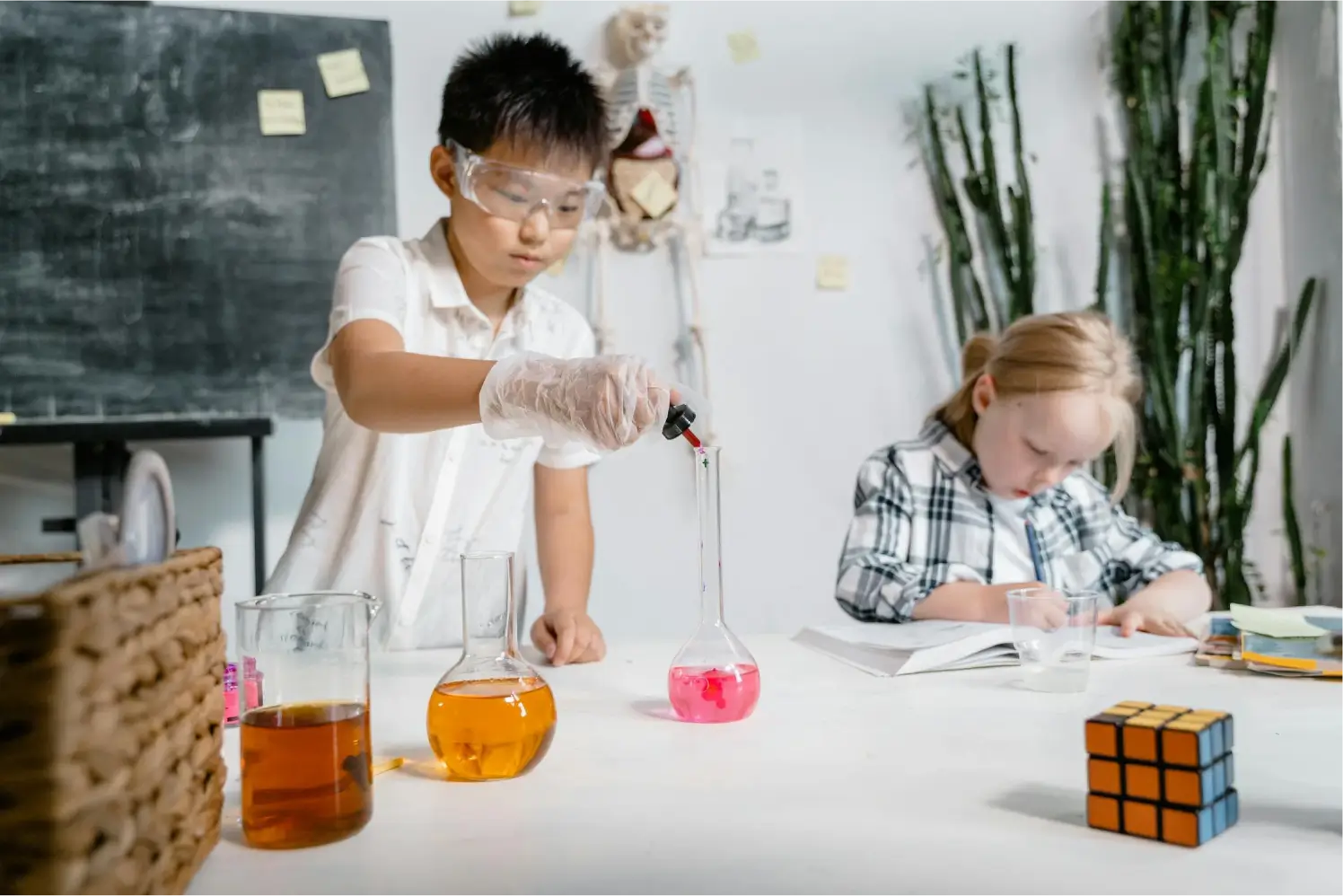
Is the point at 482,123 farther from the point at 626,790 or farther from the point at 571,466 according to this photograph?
the point at 626,790

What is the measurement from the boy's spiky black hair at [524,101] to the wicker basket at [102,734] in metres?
0.90

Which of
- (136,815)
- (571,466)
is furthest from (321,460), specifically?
(136,815)

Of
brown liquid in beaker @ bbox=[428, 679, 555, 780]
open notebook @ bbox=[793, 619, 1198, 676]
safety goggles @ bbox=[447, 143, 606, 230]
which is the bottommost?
open notebook @ bbox=[793, 619, 1198, 676]

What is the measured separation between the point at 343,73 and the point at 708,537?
187 cm

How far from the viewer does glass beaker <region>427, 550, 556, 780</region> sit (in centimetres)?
69

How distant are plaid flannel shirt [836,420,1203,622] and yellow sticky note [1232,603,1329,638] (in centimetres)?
41

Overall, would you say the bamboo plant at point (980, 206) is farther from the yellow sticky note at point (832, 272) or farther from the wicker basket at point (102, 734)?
the wicker basket at point (102, 734)

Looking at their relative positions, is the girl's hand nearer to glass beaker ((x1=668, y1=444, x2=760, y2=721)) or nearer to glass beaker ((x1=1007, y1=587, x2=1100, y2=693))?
glass beaker ((x1=1007, y1=587, x2=1100, y2=693))

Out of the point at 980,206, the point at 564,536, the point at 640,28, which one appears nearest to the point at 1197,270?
the point at 980,206

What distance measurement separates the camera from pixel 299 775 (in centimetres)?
58

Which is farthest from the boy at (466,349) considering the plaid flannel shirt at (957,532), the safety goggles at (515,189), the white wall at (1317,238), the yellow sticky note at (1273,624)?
the white wall at (1317,238)

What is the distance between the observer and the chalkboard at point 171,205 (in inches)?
86.4

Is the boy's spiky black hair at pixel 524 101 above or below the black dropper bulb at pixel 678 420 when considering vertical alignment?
above

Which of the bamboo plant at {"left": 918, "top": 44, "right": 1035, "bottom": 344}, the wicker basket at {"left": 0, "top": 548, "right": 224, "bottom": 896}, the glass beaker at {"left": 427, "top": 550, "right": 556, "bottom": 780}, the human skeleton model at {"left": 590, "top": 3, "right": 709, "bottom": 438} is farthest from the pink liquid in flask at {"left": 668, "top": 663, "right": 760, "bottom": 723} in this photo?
the bamboo plant at {"left": 918, "top": 44, "right": 1035, "bottom": 344}
